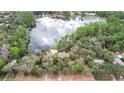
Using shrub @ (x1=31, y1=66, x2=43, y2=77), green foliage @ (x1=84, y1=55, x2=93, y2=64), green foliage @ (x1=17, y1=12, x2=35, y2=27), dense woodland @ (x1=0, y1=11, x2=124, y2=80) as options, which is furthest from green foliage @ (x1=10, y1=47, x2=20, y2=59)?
green foliage @ (x1=84, y1=55, x2=93, y2=64)

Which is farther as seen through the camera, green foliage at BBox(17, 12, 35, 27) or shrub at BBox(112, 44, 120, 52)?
green foliage at BBox(17, 12, 35, 27)

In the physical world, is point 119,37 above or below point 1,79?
above

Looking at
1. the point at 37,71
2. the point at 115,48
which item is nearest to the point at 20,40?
the point at 37,71

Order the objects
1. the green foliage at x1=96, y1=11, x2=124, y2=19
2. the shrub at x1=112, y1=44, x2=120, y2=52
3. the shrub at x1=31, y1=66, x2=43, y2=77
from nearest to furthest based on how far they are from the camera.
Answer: the shrub at x1=31, y1=66, x2=43, y2=77
the shrub at x1=112, y1=44, x2=120, y2=52
the green foliage at x1=96, y1=11, x2=124, y2=19

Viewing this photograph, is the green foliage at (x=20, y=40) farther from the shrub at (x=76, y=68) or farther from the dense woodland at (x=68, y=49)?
the shrub at (x=76, y=68)

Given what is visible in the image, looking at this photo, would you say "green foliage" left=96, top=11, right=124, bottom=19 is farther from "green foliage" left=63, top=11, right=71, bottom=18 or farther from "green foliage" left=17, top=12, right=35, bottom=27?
"green foliage" left=17, top=12, right=35, bottom=27
